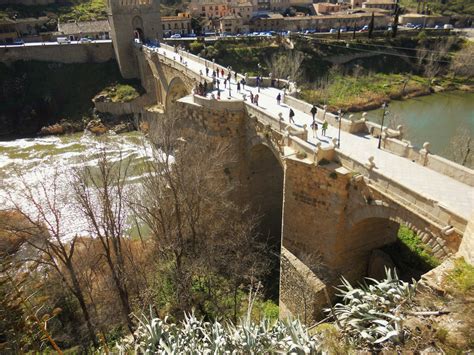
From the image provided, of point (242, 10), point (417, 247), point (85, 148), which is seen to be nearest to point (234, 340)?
point (417, 247)

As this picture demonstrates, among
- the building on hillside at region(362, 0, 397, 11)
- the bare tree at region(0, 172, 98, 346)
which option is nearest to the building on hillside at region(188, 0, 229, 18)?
the building on hillside at region(362, 0, 397, 11)

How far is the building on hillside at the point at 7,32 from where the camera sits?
4881 cm

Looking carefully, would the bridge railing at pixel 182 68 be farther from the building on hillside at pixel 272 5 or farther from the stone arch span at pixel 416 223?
the building on hillside at pixel 272 5

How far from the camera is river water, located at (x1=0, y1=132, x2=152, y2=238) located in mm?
25797

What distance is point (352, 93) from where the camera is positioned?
151ft

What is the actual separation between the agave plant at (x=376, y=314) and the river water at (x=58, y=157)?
66.9ft

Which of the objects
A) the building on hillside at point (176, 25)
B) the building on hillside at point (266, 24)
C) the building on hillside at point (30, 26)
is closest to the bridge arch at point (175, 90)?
the building on hillside at point (176, 25)

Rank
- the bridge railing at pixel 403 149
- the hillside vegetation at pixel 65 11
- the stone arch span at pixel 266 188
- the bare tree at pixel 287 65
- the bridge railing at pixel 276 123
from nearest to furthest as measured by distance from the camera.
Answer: the bridge railing at pixel 403 149, the bridge railing at pixel 276 123, the stone arch span at pixel 266 188, the bare tree at pixel 287 65, the hillside vegetation at pixel 65 11

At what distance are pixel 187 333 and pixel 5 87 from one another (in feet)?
142

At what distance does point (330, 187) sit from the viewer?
11.9 meters

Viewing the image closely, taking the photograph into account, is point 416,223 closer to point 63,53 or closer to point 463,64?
point 63,53

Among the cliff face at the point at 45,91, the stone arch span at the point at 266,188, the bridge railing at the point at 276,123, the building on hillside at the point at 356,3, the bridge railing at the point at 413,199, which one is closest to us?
the bridge railing at the point at 413,199

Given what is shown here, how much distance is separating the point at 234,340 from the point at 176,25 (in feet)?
199

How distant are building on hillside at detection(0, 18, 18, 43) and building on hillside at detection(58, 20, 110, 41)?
5785 mm
